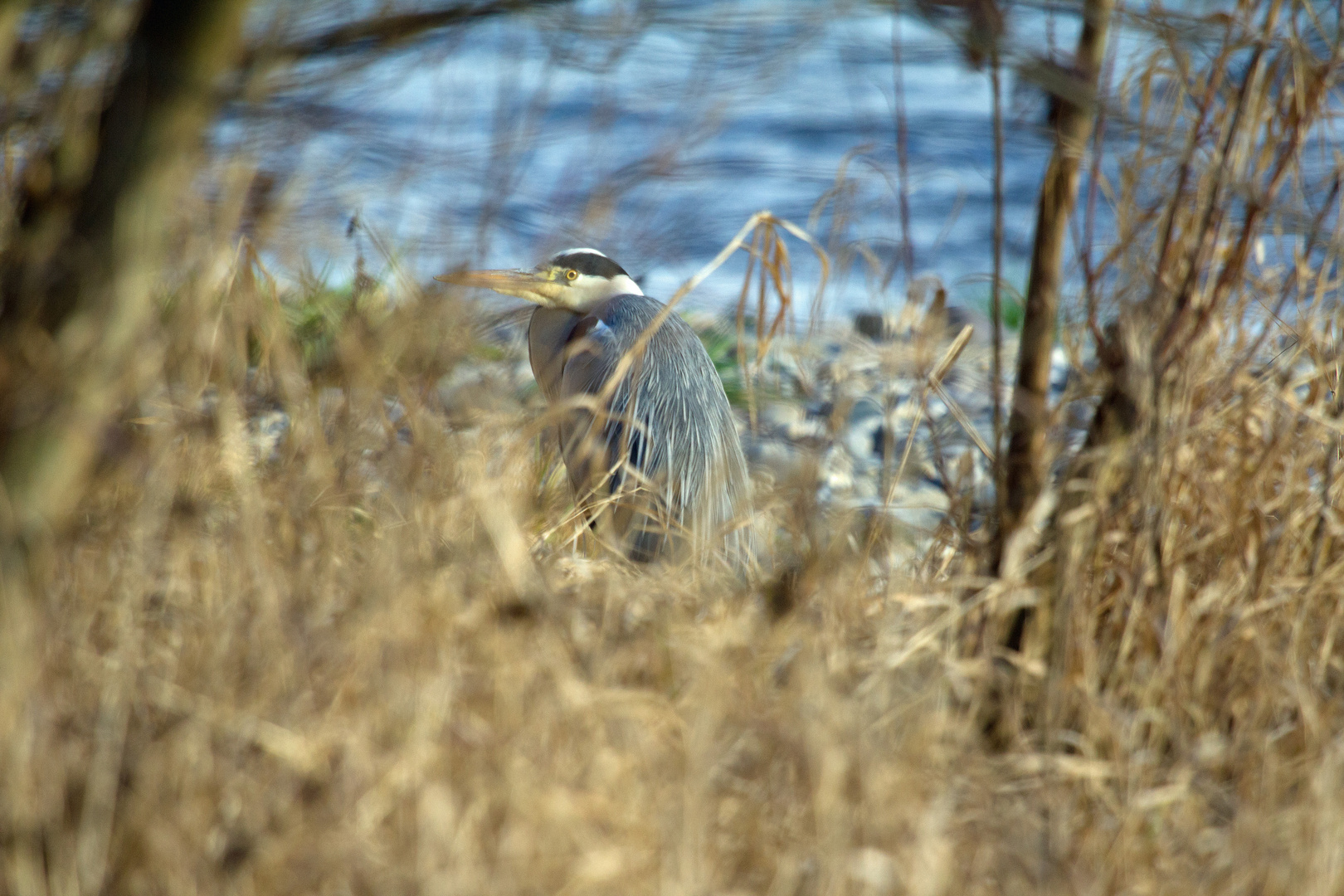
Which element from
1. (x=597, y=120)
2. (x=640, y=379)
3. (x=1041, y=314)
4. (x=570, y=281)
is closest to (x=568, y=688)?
(x=597, y=120)

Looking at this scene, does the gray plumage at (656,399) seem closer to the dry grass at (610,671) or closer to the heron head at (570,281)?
the heron head at (570,281)

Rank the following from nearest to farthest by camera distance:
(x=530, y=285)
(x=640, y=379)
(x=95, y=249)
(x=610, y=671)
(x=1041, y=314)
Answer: (x=95, y=249) → (x=610, y=671) → (x=1041, y=314) → (x=640, y=379) → (x=530, y=285)

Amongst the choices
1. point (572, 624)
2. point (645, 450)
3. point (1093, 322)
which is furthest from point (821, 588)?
point (645, 450)

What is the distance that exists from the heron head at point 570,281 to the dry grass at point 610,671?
1.51 m

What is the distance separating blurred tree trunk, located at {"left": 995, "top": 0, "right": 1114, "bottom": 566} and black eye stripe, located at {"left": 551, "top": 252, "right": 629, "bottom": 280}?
6.39ft

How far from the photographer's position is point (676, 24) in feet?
4.59

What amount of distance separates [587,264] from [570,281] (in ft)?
0.26

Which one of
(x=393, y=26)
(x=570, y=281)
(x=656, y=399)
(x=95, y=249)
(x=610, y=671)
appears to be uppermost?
(x=393, y=26)

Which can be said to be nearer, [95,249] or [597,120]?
[95,249]

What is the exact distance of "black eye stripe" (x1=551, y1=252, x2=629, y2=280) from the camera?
3.64 metres

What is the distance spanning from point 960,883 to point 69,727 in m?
1.00

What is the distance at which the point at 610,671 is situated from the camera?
59.0 inches

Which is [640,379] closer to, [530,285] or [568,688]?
[530,285]

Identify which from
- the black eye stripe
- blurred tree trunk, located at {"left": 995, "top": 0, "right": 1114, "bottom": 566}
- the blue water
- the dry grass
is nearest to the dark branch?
the blue water
